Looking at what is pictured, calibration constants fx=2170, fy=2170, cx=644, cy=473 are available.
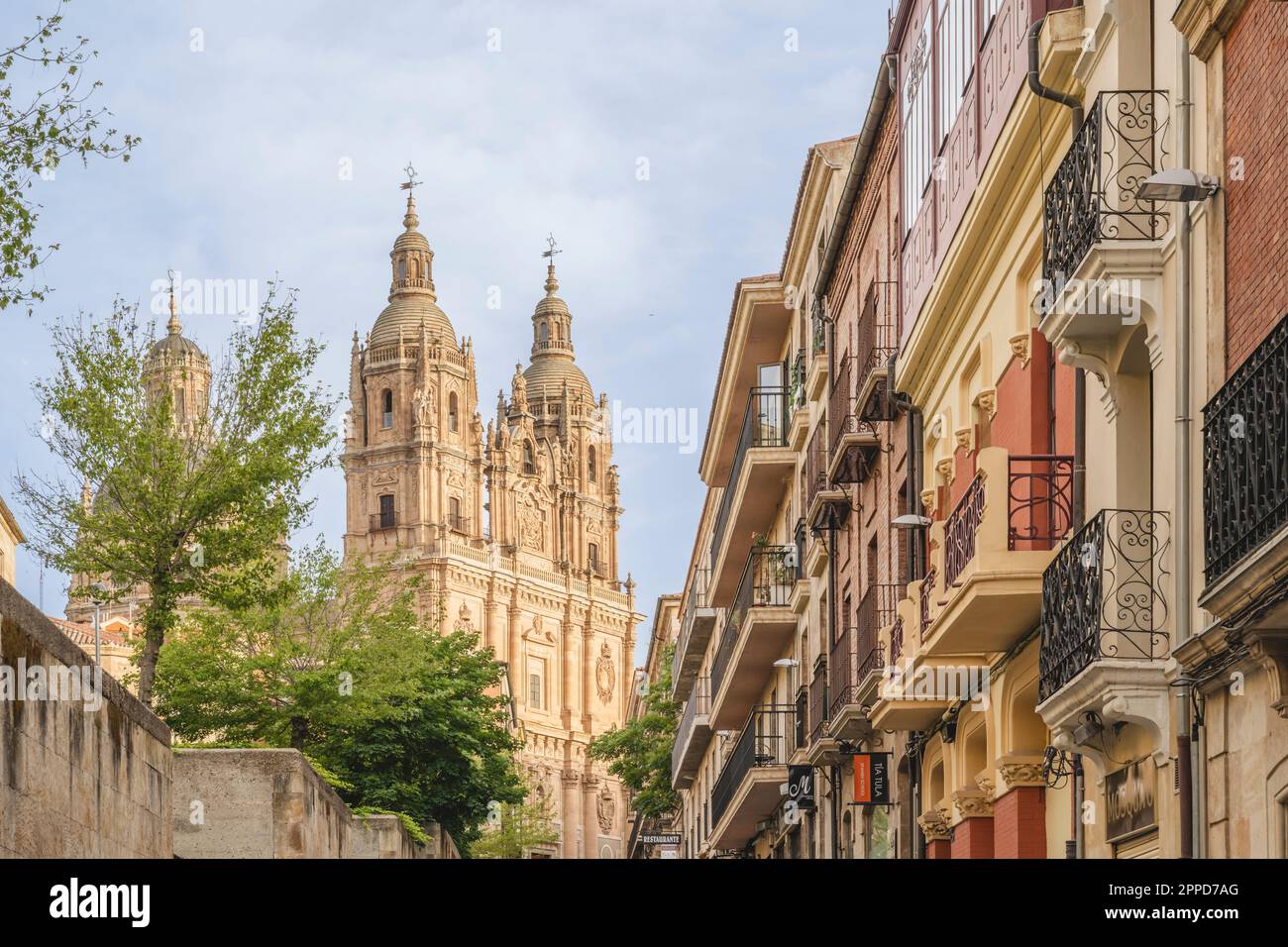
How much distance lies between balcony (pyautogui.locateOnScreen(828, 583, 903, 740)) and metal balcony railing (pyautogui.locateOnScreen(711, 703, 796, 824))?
617 centimetres

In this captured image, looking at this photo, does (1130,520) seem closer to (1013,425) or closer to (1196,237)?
(1196,237)

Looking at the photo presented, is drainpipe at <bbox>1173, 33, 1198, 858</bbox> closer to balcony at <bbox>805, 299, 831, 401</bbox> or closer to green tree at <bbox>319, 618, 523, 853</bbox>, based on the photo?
balcony at <bbox>805, 299, 831, 401</bbox>

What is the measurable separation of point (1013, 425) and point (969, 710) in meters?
3.25

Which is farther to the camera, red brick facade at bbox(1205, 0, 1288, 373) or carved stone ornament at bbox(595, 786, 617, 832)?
carved stone ornament at bbox(595, 786, 617, 832)

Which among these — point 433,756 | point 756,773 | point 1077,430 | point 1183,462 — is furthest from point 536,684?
point 1183,462

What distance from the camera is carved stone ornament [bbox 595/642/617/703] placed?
14462 cm

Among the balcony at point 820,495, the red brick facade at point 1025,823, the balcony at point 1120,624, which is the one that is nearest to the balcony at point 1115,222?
the balcony at point 1120,624

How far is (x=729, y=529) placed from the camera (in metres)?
39.2

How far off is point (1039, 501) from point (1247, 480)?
183 inches

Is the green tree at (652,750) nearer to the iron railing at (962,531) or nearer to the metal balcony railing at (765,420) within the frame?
the metal balcony railing at (765,420)

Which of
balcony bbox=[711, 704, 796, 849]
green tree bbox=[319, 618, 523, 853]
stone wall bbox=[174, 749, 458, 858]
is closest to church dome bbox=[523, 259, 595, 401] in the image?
green tree bbox=[319, 618, 523, 853]

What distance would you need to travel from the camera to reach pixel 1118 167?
12.7 m

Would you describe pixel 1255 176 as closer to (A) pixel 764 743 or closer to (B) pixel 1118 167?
(B) pixel 1118 167
